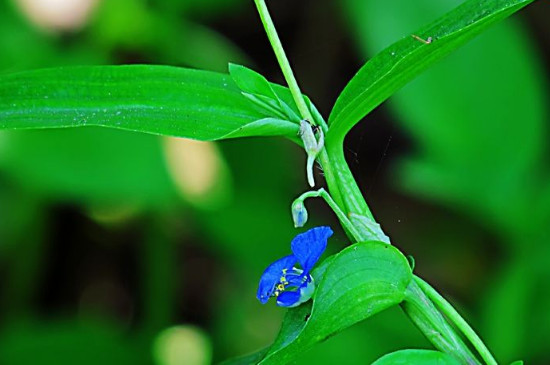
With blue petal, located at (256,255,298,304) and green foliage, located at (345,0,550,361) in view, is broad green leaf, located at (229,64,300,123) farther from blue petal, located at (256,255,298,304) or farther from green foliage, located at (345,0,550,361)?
green foliage, located at (345,0,550,361)

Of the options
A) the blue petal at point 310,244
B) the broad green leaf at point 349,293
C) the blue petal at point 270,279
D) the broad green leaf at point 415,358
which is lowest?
the broad green leaf at point 415,358

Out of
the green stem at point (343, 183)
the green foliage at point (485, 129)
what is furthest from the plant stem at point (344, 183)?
the green foliage at point (485, 129)

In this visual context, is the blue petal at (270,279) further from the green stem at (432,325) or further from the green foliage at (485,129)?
the green foliage at (485,129)

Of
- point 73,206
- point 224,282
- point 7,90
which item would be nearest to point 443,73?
point 224,282

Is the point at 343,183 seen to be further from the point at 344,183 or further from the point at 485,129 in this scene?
the point at 485,129

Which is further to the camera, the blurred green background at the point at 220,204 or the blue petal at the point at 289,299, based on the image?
the blurred green background at the point at 220,204

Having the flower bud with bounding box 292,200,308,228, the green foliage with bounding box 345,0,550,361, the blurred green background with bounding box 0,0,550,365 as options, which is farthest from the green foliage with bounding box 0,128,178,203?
the flower bud with bounding box 292,200,308,228

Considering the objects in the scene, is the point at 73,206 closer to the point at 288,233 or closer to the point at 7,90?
the point at 288,233
